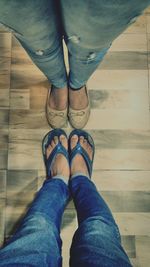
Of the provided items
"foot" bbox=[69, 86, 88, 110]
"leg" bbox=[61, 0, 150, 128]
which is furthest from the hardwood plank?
"leg" bbox=[61, 0, 150, 128]

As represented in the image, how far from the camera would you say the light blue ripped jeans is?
1.53 feet

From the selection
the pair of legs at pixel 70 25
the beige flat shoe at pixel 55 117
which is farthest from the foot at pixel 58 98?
the pair of legs at pixel 70 25

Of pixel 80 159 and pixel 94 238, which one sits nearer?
pixel 94 238

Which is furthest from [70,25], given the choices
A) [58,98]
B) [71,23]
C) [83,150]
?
[83,150]

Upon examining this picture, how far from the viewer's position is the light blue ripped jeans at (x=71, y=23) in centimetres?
47

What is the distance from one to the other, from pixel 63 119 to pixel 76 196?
333 mm

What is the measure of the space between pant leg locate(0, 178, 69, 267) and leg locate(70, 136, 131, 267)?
0.16ft

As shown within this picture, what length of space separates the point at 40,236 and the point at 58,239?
0.23 feet

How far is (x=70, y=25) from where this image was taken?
554 millimetres

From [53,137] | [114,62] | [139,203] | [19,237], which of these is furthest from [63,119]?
[19,237]

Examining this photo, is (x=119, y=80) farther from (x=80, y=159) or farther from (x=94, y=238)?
(x=94, y=238)

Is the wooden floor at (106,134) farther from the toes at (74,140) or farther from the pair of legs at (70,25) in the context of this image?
the pair of legs at (70,25)

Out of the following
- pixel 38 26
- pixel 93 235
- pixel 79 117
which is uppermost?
pixel 38 26

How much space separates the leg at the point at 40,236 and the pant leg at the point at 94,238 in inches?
2.0
